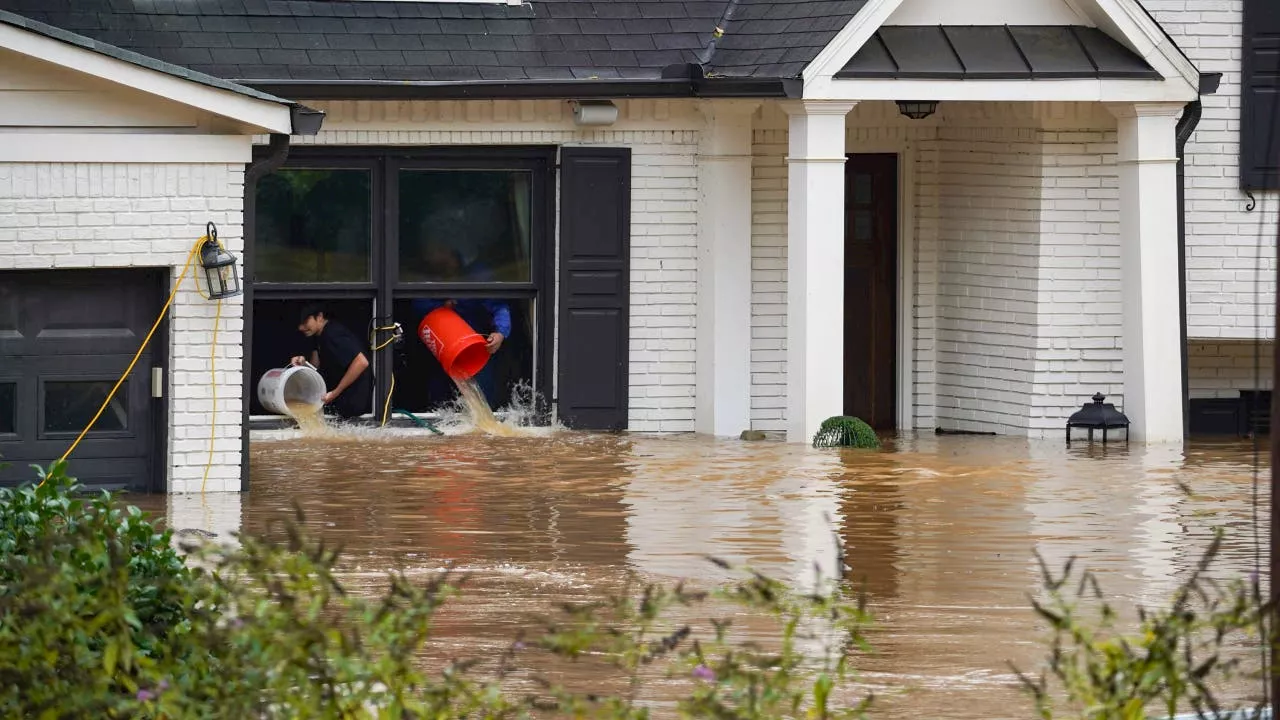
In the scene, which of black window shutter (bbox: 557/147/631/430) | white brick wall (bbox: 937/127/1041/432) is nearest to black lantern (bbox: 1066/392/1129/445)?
white brick wall (bbox: 937/127/1041/432)

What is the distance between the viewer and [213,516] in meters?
12.5

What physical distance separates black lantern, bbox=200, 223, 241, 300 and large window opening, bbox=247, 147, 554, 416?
3321mm

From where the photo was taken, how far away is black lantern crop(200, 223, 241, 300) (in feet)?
44.0

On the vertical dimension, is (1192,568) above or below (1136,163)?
below

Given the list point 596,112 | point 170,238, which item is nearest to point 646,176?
point 596,112

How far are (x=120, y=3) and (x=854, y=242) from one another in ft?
20.3

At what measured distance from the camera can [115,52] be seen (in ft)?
42.6

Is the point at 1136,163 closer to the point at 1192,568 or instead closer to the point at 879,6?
the point at 879,6

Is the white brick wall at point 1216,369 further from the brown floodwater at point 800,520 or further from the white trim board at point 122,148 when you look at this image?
the white trim board at point 122,148

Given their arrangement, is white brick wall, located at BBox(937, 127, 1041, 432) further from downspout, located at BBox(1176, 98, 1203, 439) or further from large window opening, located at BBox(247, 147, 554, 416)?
large window opening, located at BBox(247, 147, 554, 416)

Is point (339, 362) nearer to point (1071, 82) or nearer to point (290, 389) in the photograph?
point (290, 389)

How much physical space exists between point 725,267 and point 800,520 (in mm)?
4946

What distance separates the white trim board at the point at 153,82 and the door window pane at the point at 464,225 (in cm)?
394

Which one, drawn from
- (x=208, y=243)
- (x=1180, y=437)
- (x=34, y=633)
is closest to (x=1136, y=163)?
(x=1180, y=437)
